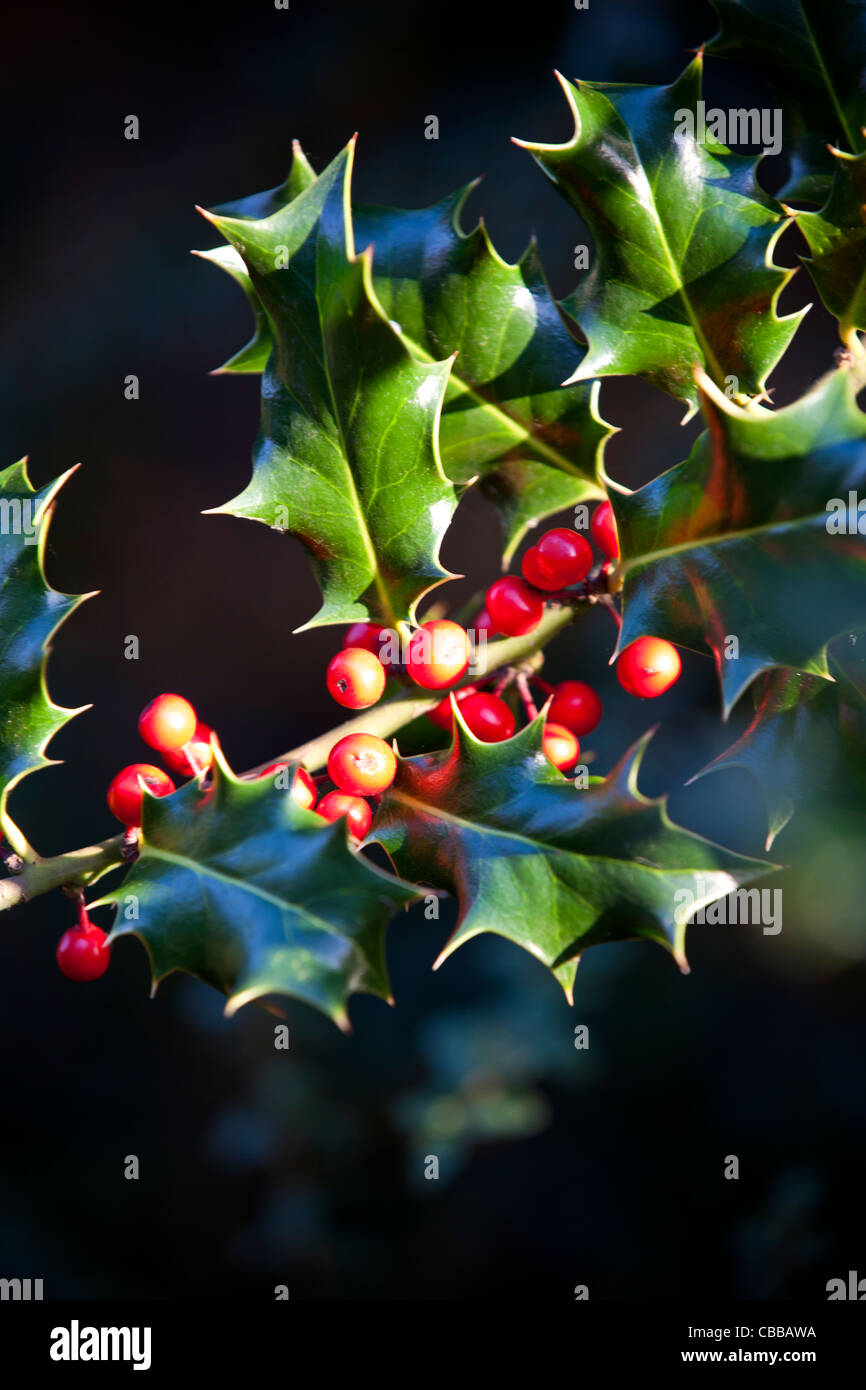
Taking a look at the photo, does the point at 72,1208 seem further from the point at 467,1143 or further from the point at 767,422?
the point at 767,422

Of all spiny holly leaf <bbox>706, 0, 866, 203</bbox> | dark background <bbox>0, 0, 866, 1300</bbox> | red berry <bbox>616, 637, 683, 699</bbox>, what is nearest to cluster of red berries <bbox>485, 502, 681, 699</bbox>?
red berry <bbox>616, 637, 683, 699</bbox>

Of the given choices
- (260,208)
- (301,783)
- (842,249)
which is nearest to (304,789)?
(301,783)

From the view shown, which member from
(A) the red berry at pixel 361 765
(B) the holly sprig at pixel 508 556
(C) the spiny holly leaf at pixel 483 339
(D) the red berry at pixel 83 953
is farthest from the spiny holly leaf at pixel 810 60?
(D) the red berry at pixel 83 953

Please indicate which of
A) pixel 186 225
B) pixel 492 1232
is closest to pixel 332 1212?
pixel 492 1232

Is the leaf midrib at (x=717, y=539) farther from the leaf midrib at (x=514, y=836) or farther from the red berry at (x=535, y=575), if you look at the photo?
the leaf midrib at (x=514, y=836)

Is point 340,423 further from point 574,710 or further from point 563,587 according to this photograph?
point 574,710

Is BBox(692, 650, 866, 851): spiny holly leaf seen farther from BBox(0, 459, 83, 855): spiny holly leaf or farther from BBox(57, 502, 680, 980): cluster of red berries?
BBox(0, 459, 83, 855): spiny holly leaf

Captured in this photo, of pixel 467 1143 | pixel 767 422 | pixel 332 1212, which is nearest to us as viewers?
pixel 767 422
